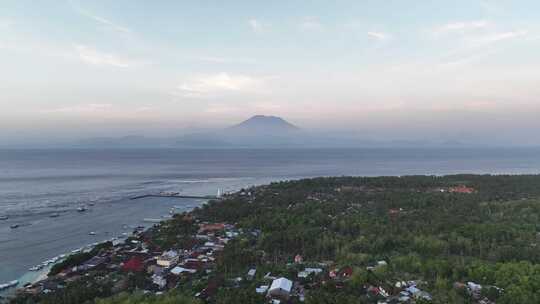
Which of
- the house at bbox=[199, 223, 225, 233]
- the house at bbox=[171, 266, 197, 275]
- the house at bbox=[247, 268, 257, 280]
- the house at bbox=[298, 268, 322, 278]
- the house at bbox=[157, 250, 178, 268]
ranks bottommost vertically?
the house at bbox=[157, 250, 178, 268]


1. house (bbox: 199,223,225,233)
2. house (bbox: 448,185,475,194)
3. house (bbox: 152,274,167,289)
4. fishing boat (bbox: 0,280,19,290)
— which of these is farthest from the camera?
house (bbox: 448,185,475,194)

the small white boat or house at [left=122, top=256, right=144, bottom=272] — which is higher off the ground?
house at [left=122, top=256, right=144, bottom=272]

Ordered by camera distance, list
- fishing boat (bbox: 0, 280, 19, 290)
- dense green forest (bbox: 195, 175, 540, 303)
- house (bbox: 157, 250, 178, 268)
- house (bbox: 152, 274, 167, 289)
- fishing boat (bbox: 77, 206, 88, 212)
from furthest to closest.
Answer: fishing boat (bbox: 77, 206, 88, 212)
house (bbox: 157, 250, 178, 268)
fishing boat (bbox: 0, 280, 19, 290)
house (bbox: 152, 274, 167, 289)
dense green forest (bbox: 195, 175, 540, 303)

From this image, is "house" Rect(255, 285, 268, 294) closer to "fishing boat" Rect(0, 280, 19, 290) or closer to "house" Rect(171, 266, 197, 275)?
"house" Rect(171, 266, 197, 275)

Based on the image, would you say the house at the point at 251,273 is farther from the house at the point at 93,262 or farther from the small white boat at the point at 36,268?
the small white boat at the point at 36,268

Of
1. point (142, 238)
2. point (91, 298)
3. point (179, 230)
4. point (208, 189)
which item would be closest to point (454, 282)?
point (91, 298)

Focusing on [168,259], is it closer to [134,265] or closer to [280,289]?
[134,265]

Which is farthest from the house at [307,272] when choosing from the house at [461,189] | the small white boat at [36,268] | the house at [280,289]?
the house at [461,189]

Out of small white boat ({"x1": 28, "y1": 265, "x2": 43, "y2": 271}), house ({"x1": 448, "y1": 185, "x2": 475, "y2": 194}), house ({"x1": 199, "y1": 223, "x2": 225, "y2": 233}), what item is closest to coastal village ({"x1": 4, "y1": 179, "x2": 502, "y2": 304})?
small white boat ({"x1": 28, "y1": 265, "x2": 43, "y2": 271})
